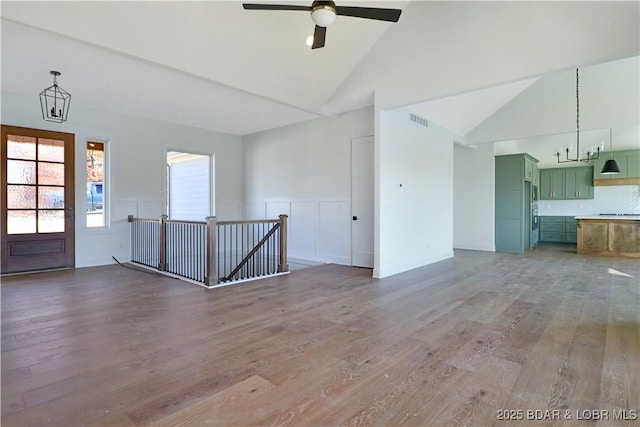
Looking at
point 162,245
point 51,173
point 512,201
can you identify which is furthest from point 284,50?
point 512,201

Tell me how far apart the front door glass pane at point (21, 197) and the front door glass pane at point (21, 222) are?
11cm

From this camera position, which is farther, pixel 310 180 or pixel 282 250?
pixel 310 180

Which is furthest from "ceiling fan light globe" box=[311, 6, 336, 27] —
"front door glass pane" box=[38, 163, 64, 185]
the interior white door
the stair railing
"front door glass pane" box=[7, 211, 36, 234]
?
"front door glass pane" box=[7, 211, 36, 234]

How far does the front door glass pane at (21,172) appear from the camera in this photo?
5359mm

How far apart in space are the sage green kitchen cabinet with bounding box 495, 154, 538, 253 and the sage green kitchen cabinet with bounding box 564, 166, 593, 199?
8.25 ft

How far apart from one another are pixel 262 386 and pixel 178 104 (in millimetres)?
5422

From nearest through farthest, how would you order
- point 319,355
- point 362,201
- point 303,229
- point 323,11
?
point 319,355, point 323,11, point 362,201, point 303,229

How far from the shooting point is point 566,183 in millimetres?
10398

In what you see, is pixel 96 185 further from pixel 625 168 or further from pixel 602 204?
pixel 602 204

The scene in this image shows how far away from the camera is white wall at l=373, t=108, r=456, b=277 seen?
5.34 m

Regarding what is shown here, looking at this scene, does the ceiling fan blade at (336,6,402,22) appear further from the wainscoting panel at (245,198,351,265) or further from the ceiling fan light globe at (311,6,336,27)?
the wainscoting panel at (245,198,351,265)

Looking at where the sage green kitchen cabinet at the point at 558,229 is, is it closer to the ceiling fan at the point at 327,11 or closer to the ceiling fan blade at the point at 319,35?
the ceiling fan at the point at 327,11

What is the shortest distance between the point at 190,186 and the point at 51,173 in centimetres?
370

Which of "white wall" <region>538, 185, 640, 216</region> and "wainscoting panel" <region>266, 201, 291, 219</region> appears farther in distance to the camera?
"white wall" <region>538, 185, 640, 216</region>
